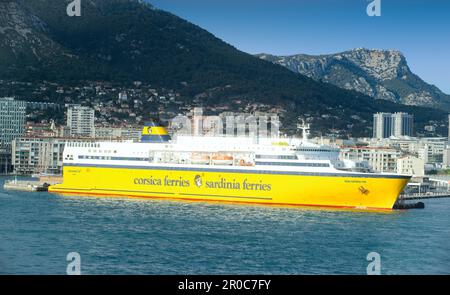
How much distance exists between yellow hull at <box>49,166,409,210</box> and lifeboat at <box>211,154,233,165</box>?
0.89 meters

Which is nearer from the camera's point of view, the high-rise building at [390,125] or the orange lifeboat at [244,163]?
the orange lifeboat at [244,163]

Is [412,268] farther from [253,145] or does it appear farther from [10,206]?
[10,206]

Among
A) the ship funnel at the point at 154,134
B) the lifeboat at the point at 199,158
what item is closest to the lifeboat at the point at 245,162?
the lifeboat at the point at 199,158

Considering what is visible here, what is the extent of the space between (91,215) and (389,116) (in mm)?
99701

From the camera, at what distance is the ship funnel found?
4103 centimetres

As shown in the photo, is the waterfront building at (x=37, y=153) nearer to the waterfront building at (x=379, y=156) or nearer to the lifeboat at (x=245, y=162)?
the waterfront building at (x=379, y=156)

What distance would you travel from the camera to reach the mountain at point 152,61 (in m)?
102

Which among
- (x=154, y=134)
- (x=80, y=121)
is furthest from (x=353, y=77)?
(x=154, y=134)

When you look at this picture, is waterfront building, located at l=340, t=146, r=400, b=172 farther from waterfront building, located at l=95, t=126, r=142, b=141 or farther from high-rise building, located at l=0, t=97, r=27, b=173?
high-rise building, located at l=0, t=97, r=27, b=173

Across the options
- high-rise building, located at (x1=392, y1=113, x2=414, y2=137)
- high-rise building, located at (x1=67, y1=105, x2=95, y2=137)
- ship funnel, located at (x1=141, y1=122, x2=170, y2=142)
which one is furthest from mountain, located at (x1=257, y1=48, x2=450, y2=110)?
ship funnel, located at (x1=141, y1=122, x2=170, y2=142)

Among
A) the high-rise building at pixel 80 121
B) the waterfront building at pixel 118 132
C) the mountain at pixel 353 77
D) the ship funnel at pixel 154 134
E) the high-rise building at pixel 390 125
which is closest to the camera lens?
the ship funnel at pixel 154 134

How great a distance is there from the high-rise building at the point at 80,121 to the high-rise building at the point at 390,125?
4946 centimetres
